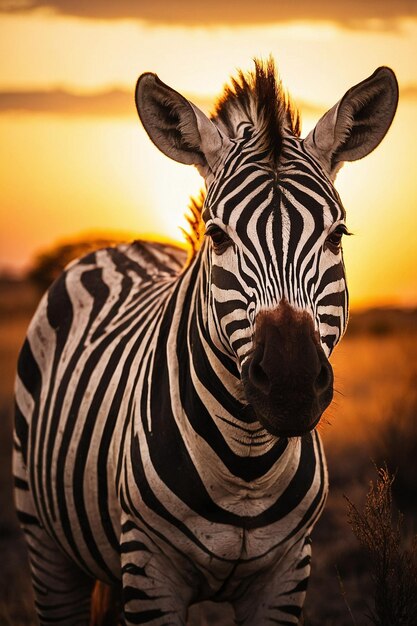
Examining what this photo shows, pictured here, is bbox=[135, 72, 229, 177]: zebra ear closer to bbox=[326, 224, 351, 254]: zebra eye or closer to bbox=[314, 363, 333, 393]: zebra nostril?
bbox=[326, 224, 351, 254]: zebra eye

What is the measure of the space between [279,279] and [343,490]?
225 inches

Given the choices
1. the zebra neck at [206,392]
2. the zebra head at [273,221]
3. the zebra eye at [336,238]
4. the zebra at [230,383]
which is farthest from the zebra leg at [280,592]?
the zebra eye at [336,238]

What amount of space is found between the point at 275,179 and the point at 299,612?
1919mm

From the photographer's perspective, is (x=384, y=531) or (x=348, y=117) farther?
(x=384, y=531)

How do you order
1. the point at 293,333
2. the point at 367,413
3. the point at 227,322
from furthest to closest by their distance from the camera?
the point at 367,413, the point at 227,322, the point at 293,333

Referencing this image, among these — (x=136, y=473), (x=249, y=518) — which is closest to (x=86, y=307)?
(x=136, y=473)

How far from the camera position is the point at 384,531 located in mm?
3816

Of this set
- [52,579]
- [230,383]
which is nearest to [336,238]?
[230,383]

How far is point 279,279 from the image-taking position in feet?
9.87

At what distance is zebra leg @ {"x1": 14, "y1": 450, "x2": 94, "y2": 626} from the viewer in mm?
5094

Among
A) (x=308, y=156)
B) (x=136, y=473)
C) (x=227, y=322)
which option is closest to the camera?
(x=227, y=322)

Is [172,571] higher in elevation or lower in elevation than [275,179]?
lower

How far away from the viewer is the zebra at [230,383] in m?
3.03

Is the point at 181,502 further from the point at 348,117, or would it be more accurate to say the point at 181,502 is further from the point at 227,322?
the point at 348,117
